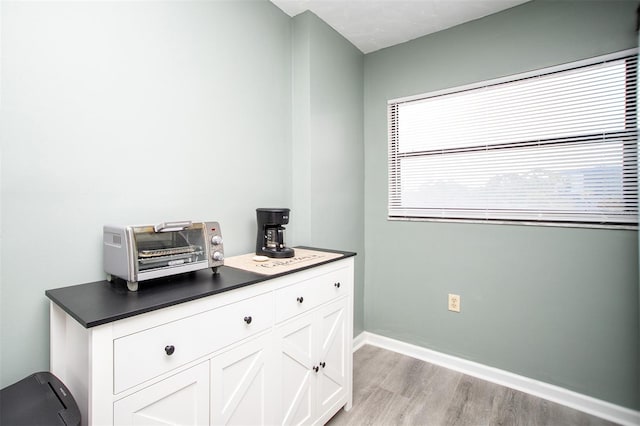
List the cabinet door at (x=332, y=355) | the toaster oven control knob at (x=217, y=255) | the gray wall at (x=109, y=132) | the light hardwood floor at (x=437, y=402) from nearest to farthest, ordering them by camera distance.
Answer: the gray wall at (x=109, y=132)
the toaster oven control knob at (x=217, y=255)
the cabinet door at (x=332, y=355)
the light hardwood floor at (x=437, y=402)

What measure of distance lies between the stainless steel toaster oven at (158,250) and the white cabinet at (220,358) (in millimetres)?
201

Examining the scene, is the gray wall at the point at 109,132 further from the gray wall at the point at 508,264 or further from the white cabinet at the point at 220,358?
the gray wall at the point at 508,264

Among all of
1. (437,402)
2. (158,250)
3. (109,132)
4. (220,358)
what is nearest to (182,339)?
(220,358)

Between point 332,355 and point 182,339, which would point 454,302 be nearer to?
point 332,355

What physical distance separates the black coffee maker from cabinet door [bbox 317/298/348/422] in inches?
16.3

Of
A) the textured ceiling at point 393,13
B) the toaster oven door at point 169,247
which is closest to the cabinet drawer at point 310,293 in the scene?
the toaster oven door at point 169,247

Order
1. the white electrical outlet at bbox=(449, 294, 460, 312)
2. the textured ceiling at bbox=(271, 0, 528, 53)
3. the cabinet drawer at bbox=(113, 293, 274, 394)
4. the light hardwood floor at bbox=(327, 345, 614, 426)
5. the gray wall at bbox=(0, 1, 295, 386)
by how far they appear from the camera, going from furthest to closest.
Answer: the white electrical outlet at bbox=(449, 294, 460, 312) → the textured ceiling at bbox=(271, 0, 528, 53) → the light hardwood floor at bbox=(327, 345, 614, 426) → the gray wall at bbox=(0, 1, 295, 386) → the cabinet drawer at bbox=(113, 293, 274, 394)

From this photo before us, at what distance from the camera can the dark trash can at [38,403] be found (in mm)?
844

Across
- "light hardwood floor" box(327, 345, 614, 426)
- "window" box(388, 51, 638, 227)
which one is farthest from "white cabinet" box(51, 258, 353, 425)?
"window" box(388, 51, 638, 227)

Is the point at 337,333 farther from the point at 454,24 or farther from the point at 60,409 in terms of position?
the point at 454,24

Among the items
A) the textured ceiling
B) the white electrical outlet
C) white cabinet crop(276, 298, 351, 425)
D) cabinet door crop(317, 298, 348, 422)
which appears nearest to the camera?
white cabinet crop(276, 298, 351, 425)

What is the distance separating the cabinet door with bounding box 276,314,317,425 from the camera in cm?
145

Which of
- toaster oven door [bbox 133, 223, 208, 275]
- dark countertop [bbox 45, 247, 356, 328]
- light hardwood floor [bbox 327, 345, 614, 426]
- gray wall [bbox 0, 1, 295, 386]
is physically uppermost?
gray wall [bbox 0, 1, 295, 386]

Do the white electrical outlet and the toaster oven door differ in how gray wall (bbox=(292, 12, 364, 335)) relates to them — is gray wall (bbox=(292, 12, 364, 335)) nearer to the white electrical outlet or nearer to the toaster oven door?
the white electrical outlet
